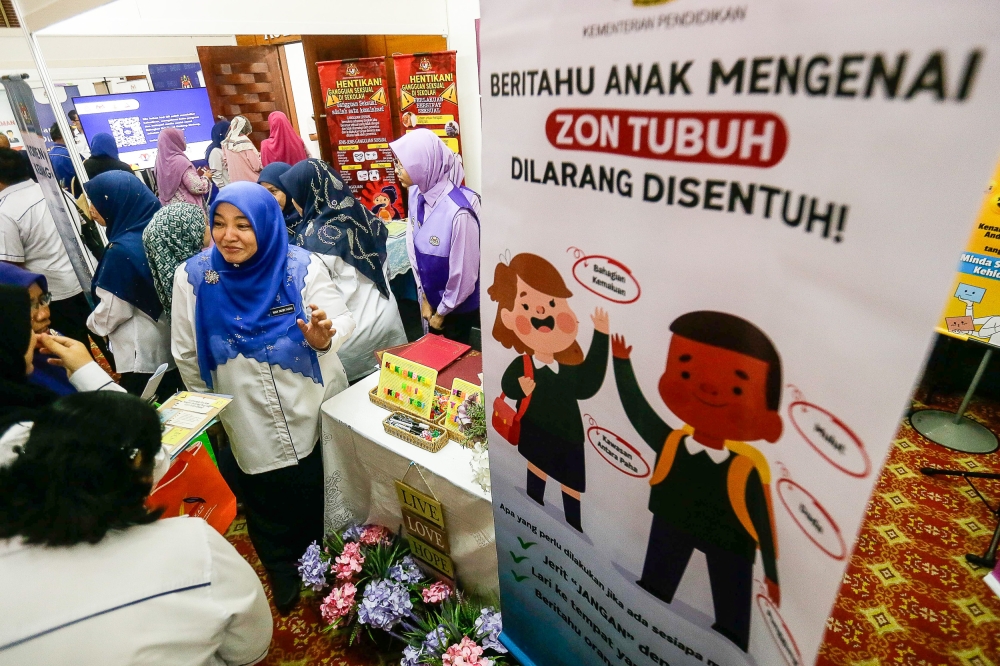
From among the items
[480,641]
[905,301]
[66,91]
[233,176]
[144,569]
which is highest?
Result: [66,91]

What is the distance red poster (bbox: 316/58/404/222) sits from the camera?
3891mm

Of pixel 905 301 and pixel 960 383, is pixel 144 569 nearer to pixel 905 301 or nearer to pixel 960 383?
pixel 905 301

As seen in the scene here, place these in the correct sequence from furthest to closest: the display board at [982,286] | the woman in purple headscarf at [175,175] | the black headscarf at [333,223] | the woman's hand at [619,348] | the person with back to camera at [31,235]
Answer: the woman in purple headscarf at [175,175]
the person with back to camera at [31,235]
the black headscarf at [333,223]
the display board at [982,286]
the woman's hand at [619,348]

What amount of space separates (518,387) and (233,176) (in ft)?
14.0

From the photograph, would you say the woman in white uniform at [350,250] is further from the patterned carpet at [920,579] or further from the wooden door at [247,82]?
the wooden door at [247,82]

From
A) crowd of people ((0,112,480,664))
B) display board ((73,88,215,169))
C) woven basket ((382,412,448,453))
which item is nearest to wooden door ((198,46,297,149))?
display board ((73,88,215,169))

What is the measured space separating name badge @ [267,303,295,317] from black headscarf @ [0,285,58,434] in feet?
1.88

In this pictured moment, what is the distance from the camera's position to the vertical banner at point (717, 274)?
1.34 feet

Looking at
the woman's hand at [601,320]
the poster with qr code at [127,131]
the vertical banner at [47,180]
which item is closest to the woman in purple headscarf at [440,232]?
the woman's hand at [601,320]

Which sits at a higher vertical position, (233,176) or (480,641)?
(233,176)

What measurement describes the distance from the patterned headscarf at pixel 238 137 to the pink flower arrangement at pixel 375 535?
3595 millimetres

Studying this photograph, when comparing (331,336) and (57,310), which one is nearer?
(331,336)

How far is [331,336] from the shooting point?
1.70 metres

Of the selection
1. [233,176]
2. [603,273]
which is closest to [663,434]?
[603,273]
